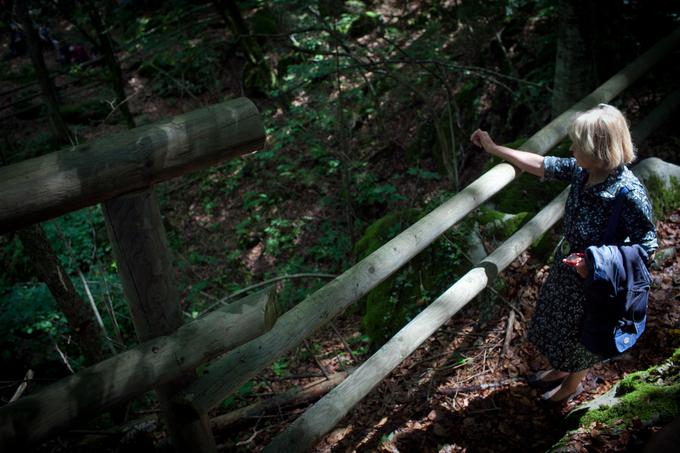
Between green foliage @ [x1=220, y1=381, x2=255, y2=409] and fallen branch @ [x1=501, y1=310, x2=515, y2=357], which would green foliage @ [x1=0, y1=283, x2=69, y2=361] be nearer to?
green foliage @ [x1=220, y1=381, x2=255, y2=409]

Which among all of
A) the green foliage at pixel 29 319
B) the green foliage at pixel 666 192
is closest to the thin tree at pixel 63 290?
the green foliage at pixel 29 319

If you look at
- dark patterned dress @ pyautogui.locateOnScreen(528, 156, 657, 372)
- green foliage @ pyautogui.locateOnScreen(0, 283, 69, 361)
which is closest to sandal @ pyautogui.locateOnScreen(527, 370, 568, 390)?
dark patterned dress @ pyautogui.locateOnScreen(528, 156, 657, 372)

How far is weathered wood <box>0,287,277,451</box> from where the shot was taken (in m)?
1.48

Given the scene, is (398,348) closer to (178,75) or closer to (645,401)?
(645,401)

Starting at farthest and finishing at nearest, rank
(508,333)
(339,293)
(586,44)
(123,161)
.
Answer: (586,44) < (508,333) < (339,293) < (123,161)

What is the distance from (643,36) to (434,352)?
470 centimetres

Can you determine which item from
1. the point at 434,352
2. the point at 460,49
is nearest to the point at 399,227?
the point at 434,352

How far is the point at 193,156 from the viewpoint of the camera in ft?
5.78

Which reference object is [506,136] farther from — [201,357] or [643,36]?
[201,357]

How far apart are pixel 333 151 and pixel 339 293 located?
19.3ft

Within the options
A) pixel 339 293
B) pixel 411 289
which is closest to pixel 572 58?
pixel 411 289

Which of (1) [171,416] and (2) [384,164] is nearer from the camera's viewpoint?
(1) [171,416]

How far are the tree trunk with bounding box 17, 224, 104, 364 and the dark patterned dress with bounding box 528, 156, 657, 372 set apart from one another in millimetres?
3945

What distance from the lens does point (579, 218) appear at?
2584 millimetres
